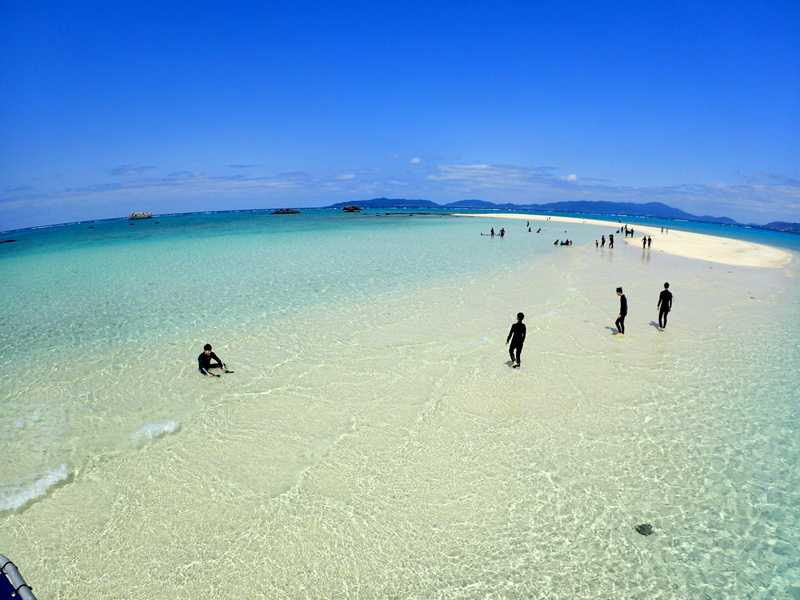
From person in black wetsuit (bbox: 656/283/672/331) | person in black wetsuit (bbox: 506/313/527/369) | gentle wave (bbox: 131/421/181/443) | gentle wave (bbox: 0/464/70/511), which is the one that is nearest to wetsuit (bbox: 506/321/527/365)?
person in black wetsuit (bbox: 506/313/527/369)

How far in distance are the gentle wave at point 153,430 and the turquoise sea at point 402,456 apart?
0.05m

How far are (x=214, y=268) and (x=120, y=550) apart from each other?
2578 centimetres

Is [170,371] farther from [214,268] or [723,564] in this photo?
[214,268]

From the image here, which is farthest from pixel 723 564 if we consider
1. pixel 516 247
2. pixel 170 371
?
pixel 516 247

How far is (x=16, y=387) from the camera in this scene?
10.6 meters

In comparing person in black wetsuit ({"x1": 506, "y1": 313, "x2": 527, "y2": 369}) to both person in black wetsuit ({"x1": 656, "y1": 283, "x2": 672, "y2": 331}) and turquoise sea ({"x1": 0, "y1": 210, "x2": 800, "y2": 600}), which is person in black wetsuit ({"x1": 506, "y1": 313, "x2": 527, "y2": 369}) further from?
person in black wetsuit ({"x1": 656, "y1": 283, "x2": 672, "y2": 331})

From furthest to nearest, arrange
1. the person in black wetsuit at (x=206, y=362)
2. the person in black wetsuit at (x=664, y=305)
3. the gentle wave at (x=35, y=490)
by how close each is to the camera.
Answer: the person in black wetsuit at (x=664, y=305), the person in black wetsuit at (x=206, y=362), the gentle wave at (x=35, y=490)

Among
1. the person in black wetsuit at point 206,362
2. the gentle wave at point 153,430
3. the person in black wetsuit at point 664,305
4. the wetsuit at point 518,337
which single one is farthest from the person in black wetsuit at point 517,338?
the gentle wave at point 153,430

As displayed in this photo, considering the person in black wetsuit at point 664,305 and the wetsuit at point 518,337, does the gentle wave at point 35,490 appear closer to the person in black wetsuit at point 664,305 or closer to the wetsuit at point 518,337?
the wetsuit at point 518,337

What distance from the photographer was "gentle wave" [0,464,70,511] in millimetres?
6469

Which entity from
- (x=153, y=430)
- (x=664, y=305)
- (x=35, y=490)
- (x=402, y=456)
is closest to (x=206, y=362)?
(x=153, y=430)

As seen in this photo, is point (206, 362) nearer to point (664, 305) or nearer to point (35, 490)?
point (35, 490)

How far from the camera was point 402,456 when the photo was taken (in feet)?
24.6

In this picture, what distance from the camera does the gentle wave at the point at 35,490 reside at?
6.47m
